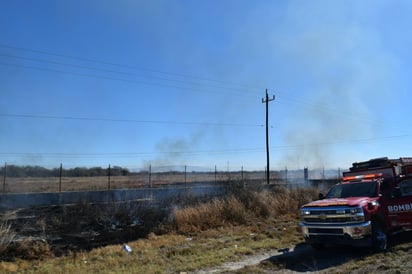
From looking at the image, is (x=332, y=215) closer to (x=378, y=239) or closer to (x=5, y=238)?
(x=378, y=239)

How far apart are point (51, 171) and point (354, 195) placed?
25.8 metres

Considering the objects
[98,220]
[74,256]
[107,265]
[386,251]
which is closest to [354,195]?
[386,251]

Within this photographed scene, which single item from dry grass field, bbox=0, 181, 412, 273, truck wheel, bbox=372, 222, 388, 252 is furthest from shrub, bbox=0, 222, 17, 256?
truck wheel, bbox=372, 222, 388, 252

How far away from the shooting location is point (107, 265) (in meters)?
9.48

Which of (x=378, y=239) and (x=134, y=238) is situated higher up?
(x=378, y=239)

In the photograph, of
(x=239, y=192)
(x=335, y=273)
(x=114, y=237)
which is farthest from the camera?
(x=239, y=192)

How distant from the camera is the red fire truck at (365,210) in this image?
9.73m

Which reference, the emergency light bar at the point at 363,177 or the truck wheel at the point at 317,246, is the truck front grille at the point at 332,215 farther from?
the emergency light bar at the point at 363,177

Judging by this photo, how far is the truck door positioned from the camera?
10617 millimetres

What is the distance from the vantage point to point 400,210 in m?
10.8

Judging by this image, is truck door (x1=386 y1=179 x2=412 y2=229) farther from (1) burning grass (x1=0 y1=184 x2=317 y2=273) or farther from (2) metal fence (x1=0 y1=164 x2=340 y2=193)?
(2) metal fence (x1=0 y1=164 x2=340 y2=193)

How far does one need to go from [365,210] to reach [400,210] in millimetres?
1695

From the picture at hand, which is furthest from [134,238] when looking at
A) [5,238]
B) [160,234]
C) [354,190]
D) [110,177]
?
[110,177]

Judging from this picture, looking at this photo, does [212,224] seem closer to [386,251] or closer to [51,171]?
[386,251]
